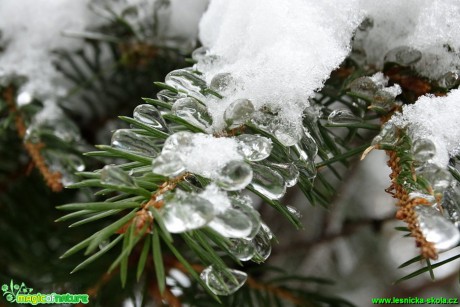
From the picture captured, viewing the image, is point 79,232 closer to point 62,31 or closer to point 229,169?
point 62,31

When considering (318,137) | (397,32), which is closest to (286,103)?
(318,137)

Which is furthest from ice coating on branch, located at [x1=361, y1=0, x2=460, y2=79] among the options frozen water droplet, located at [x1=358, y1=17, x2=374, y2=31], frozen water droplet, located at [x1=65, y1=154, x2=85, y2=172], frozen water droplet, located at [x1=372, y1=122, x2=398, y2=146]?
frozen water droplet, located at [x1=65, y1=154, x2=85, y2=172]

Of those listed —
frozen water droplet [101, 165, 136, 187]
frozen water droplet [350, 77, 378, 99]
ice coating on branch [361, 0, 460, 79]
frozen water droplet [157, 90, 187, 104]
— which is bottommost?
frozen water droplet [101, 165, 136, 187]

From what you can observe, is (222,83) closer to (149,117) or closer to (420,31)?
(149,117)

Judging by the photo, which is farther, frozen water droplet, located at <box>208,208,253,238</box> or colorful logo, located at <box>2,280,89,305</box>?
colorful logo, located at <box>2,280,89,305</box>

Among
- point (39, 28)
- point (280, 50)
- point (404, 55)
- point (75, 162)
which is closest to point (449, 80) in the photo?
point (404, 55)

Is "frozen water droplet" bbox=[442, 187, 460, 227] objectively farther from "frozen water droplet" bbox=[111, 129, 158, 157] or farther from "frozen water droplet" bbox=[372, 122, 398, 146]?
"frozen water droplet" bbox=[111, 129, 158, 157]

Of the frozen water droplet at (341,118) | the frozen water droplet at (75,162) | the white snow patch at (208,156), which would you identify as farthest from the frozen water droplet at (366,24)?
the frozen water droplet at (75,162)
